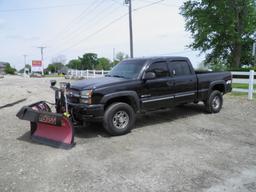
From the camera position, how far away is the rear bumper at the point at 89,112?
5.47 m

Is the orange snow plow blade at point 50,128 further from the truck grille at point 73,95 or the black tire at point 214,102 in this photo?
the black tire at point 214,102

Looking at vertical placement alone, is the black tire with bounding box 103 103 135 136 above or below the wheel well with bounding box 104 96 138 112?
below

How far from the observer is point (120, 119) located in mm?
5883

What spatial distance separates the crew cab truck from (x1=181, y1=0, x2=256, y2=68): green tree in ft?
71.1

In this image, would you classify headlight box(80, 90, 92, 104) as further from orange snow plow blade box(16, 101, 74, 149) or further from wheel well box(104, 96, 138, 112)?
orange snow plow blade box(16, 101, 74, 149)

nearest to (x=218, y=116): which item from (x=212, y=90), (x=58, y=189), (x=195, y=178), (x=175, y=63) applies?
(x=212, y=90)

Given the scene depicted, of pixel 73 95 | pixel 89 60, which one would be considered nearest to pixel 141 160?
pixel 73 95

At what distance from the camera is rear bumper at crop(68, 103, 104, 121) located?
5.47 m

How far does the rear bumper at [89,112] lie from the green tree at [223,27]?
81.4 ft

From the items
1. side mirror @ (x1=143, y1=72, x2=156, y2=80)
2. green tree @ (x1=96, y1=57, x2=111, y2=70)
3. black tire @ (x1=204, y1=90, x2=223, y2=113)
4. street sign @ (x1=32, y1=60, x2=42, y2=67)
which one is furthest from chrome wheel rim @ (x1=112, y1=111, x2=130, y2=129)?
green tree @ (x1=96, y1=57, x2=111, y2=70)

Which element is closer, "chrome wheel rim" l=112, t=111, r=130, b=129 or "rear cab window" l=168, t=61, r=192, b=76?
"chrome wheel rim" l=112, t=111, r=130, b=129

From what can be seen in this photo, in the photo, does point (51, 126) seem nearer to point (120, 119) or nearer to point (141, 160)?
point (120, 119)

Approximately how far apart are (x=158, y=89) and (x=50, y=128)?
292 cm

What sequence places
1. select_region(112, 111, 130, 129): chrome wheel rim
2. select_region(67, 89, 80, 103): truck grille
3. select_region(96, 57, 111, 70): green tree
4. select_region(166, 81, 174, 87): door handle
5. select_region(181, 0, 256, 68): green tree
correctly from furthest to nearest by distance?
select_region(96, 57, 111, 70): green tree
select_region(181, 0, 256, 68): green tree
select_region(166, 81, 174, 87): door handle
select_region(112, 111, 130, 129): chrome wheel rim
select_region(67, 89, 80, 103): truck grille
